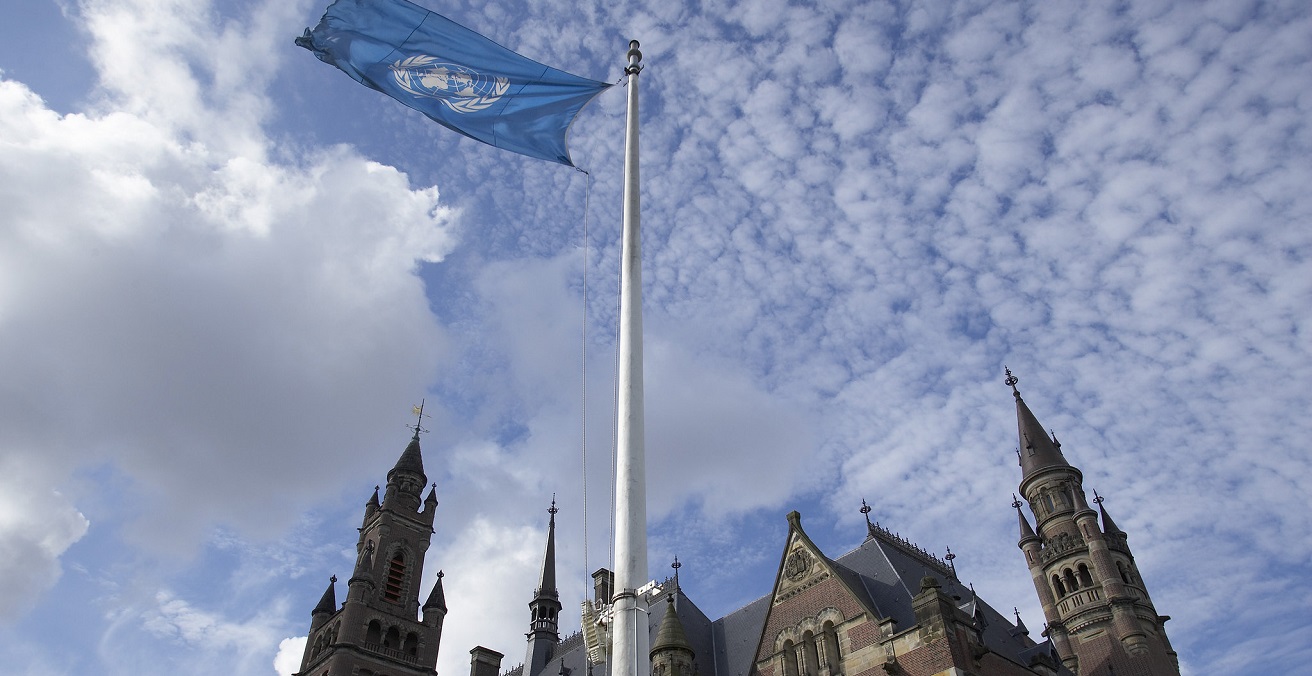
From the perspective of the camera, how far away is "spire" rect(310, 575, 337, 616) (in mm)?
65875

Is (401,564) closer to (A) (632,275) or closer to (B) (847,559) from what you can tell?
(B) (847,559)

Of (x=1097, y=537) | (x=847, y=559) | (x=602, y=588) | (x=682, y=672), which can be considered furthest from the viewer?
(x=602, y=588)

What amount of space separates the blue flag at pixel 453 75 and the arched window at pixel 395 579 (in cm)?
5280

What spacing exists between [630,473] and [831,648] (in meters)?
24.4

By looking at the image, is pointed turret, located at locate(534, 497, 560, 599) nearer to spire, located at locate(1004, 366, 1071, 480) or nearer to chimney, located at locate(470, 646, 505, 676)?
chimney, located at locate(470, 646, 505, 676)

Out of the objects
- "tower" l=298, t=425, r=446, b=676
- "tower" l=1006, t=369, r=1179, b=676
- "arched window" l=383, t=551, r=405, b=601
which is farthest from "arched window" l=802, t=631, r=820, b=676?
"arched window" l=383, t=551, r=405, b=601

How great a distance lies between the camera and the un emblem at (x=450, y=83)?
17984 mm

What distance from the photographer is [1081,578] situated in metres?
45.6

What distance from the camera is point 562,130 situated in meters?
18.0

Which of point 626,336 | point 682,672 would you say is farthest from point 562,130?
point 682,672

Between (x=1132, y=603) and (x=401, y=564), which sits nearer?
(x=1132, y=603)

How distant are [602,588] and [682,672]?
125ft

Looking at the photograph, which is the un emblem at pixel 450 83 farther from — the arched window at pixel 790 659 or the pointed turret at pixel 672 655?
the arched window at pixel 790 659

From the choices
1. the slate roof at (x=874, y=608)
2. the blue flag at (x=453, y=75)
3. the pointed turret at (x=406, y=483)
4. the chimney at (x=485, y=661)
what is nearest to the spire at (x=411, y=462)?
the pointed turret at (x=406, y=483)
